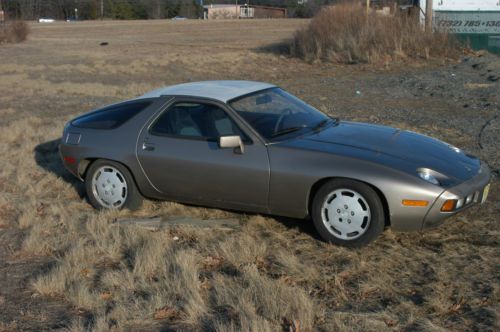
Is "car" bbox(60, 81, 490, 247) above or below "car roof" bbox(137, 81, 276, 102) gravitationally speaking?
below

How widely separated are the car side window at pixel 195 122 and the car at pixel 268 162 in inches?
0.4

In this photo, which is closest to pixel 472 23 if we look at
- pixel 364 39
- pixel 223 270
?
pixel 364 39

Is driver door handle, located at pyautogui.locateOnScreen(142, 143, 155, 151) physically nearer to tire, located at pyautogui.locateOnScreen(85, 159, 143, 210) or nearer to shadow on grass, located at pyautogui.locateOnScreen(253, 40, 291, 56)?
tire, located at pyautogui.locateOnScreen(85, 159, 143, 210)

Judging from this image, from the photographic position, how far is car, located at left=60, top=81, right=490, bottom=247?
5281 millimetres

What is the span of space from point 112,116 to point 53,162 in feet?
8.82

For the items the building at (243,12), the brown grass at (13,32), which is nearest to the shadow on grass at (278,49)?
the brown grass at (13,32)

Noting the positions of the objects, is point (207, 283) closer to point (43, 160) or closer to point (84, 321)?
point (84, 321)

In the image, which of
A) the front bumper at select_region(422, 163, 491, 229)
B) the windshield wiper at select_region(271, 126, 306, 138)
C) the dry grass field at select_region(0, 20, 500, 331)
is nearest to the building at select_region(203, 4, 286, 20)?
the dry grass field at select_region(0, 20, 500, 331)

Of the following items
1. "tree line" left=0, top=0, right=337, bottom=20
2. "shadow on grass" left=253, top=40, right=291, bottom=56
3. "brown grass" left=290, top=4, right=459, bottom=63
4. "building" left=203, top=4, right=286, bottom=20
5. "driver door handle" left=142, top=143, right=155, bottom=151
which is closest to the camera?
"driver door handle" left=142, top=143, right=155, bottom=151

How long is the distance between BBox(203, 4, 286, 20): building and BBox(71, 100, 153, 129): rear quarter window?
10458cm

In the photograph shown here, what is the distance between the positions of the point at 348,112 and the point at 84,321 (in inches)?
340

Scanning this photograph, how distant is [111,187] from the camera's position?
671 cm

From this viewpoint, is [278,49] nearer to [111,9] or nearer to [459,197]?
[459,197]

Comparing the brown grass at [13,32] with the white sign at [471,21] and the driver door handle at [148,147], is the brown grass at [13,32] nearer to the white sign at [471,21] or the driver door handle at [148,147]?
the white sign at [471,21]
